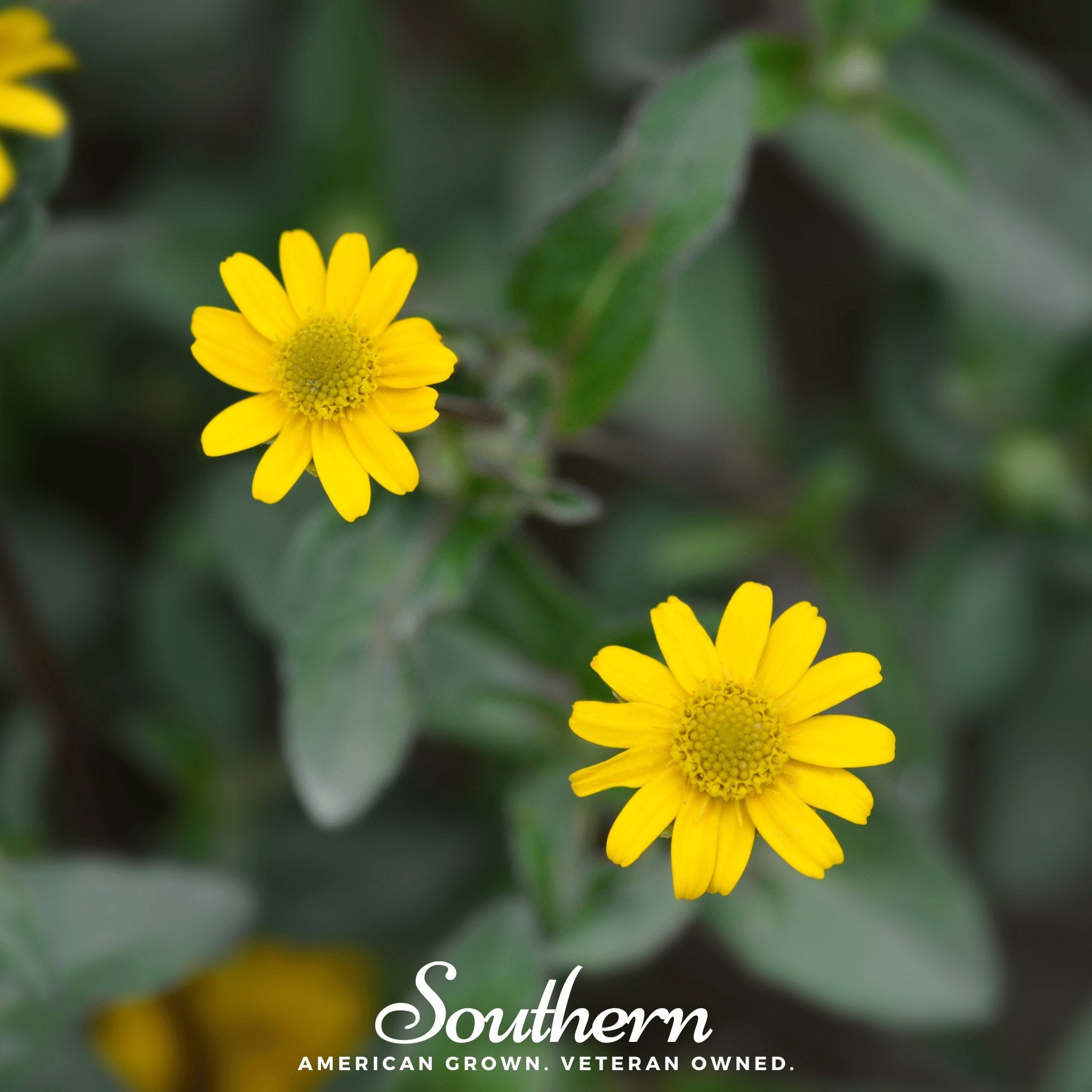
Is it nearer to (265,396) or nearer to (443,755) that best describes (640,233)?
(265,396)

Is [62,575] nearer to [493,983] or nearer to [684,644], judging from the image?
[493,983]

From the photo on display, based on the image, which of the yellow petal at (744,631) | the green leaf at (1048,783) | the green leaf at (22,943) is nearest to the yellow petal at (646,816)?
the yellow petal at (744,631)

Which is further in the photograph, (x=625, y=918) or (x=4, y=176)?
(x=625, y=918)

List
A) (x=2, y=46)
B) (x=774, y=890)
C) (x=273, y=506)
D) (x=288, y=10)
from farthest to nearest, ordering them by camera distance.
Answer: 1. (x=288, y=10)
2. (x=273, y=506)
3. (x=774, y=890)
4. (x=2, y=46)

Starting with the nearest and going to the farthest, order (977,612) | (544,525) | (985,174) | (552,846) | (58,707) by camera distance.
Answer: (552,846) → (58,707) → (985,174) → (977,612) → (544,525)

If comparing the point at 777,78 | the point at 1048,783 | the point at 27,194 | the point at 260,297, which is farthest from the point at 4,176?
the point at 1048,783

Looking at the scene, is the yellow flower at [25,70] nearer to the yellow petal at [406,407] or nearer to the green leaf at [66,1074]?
the yellow petal at [406,407]

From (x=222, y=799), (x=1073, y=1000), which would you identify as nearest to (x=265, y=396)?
(x=222, y=799)
